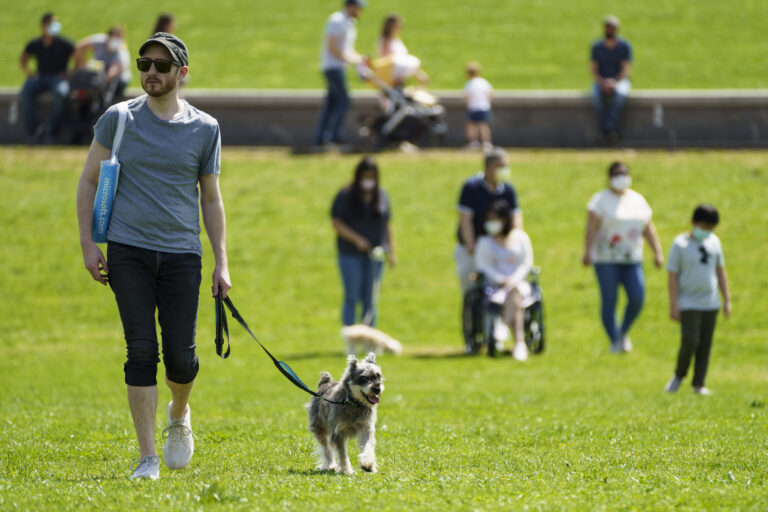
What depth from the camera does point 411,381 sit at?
13.4 metres

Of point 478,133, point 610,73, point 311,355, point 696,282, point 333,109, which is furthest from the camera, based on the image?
point 478,133

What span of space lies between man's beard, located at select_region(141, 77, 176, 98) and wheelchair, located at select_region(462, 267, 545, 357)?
29.4 ft

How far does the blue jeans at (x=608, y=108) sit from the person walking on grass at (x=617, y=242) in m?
8.87

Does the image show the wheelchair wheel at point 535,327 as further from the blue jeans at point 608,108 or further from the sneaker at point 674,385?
the blue jeans at point 608,108

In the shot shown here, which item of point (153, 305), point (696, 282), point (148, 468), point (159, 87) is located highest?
point (159, 87)

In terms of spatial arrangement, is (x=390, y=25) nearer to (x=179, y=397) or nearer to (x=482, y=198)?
(x=482, y=198)

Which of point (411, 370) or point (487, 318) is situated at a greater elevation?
point (487, 318)

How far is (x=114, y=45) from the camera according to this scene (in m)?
24.8

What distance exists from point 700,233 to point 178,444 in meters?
6.63

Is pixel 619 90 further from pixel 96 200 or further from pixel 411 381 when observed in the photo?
pixel 96 200

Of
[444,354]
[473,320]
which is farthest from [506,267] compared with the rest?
[444,354]

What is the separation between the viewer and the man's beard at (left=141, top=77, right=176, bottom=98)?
6656 mm

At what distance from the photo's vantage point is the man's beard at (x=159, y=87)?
21.8ft

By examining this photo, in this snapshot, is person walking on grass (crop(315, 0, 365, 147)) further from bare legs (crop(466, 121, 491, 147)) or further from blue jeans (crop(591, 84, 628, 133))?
blue jeans (crop(591, 84, 628, 133))
